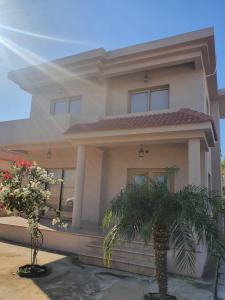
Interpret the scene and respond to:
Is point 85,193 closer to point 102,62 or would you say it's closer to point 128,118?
point 128,118

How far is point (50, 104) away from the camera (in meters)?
16.6

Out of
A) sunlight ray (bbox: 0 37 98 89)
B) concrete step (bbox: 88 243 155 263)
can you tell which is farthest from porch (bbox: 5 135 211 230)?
sunlight ray (bbox: 0 37 98 89)

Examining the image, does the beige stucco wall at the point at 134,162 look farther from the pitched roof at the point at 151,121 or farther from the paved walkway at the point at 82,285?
the paved walkway at the point at 82,285

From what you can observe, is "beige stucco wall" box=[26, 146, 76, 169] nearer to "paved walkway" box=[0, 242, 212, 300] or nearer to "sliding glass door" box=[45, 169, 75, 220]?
"sliding glass door" box=[45, 169, 75, 220]

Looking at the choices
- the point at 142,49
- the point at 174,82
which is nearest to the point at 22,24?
the point at 142,49

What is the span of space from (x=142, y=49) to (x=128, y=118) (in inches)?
139

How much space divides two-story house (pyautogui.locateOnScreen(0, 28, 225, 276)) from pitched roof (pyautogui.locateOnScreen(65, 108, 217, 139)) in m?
0.05

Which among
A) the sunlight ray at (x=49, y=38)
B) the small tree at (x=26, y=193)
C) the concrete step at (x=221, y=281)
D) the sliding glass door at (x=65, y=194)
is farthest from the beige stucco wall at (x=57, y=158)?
the concrete step at (x=221, y=281)

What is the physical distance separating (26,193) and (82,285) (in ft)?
9.90

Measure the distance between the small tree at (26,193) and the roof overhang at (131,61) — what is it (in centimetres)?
794

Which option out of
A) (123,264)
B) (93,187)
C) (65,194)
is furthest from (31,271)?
(65,194)

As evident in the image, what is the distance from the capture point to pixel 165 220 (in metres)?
5.29

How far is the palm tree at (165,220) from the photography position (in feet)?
16.4

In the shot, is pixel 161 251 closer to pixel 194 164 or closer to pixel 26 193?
pixel 26 193
